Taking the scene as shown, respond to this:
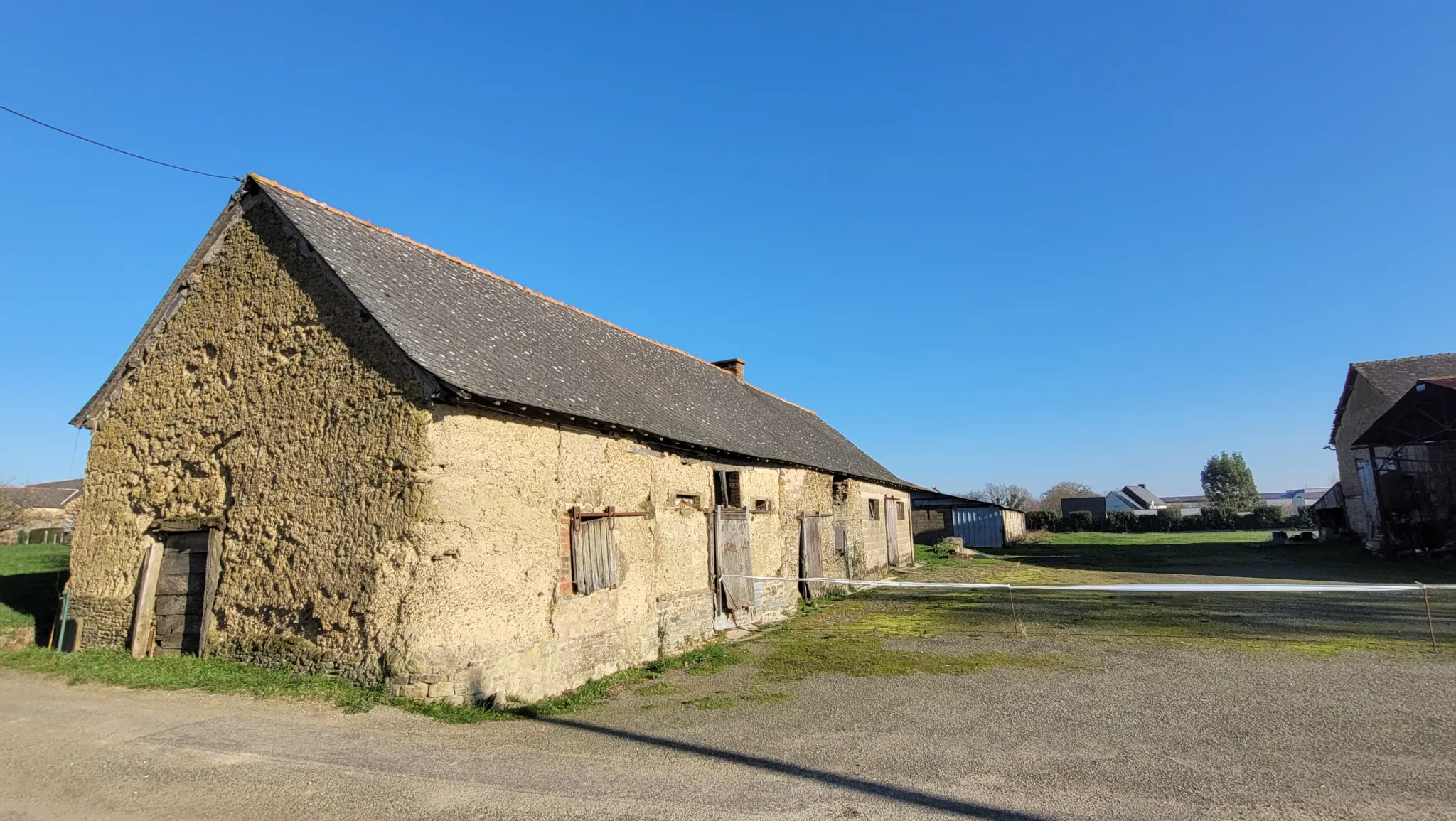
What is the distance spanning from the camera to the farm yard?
4941 mm

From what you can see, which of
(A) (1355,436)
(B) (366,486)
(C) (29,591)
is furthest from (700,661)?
(A) (1355,436)

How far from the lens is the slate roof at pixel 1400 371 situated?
26605 millimetres

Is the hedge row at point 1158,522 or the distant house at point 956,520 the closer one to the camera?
the distant house at point 956,520

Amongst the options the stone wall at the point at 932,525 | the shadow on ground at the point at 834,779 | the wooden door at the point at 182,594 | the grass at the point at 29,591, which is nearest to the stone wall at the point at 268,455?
the wooden door at the point at 182,594

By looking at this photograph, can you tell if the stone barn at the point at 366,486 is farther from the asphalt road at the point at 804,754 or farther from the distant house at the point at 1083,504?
the distant house at the point at 1083,504

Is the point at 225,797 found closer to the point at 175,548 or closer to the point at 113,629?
the point at 175,548

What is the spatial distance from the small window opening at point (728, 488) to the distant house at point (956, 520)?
21313 mm

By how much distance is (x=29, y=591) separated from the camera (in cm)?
1280

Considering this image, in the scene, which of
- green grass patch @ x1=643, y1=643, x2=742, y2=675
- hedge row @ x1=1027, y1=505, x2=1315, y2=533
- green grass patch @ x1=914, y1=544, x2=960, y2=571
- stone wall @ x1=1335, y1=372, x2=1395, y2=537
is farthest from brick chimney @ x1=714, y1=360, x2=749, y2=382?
hedge row @ x1=1027, y1=505, x2=1315, y2=533

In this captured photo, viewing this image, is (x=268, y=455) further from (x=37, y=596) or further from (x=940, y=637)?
(x=940, y=637)

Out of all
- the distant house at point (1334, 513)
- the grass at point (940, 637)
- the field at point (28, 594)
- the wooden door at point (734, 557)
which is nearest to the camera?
the grass at point (940, 637)

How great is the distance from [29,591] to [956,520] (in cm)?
3143

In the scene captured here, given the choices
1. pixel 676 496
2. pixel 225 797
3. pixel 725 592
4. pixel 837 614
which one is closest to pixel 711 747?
pixel 225 797

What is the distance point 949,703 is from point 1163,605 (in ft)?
27.8
